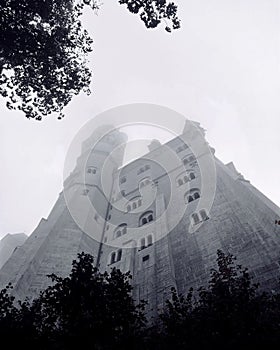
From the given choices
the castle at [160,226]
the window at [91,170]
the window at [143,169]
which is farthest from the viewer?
the window at [91,170]

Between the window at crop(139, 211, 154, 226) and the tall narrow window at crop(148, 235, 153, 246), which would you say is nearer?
the tall narrow window at crop(148, 235, 153, 246)

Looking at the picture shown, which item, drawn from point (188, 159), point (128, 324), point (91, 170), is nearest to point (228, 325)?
point (128, 324)

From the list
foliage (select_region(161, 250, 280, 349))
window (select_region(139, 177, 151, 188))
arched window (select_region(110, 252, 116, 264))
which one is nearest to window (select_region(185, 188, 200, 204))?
window (select_region(139, 177, 151, 188))

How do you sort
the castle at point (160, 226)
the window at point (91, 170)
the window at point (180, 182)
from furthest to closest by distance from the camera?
1. the window at point (91, 170)
2. the window at point (180, 182)
3. the castle at point (160, 226)

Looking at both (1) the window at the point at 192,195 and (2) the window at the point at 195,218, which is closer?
(2) the window at the point at 195,218

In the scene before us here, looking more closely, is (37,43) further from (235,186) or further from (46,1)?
(235,186)

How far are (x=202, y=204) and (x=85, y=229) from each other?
11386 millimetres

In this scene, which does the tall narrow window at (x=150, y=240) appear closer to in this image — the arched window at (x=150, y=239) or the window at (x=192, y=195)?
the arched window at (x=150, y=239)

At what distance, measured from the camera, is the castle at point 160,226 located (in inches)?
723

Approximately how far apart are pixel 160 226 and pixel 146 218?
3857 mm

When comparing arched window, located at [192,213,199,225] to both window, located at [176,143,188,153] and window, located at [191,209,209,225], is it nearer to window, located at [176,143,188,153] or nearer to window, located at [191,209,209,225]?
window, located at [191,209,209,225]

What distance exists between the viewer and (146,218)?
92.5ft

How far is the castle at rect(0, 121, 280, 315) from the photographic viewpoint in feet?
60.2

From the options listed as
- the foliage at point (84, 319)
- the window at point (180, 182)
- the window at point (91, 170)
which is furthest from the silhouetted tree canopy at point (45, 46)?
the window at point (91, 170)
